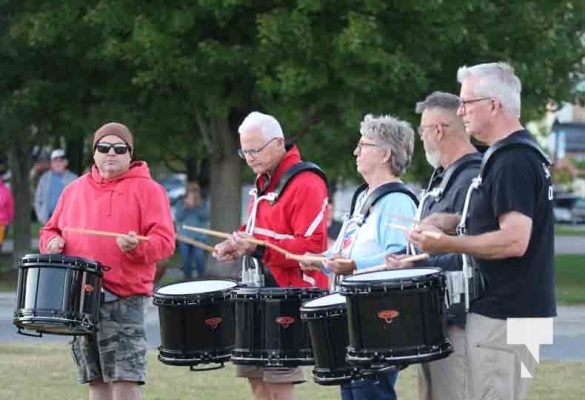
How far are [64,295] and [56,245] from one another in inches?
16.0

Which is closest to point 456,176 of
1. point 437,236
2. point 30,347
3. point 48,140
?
point 437,236

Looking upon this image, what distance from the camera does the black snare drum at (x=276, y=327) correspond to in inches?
315

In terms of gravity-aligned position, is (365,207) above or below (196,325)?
above

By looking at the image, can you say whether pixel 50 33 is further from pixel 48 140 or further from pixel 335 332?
pixel 335 332

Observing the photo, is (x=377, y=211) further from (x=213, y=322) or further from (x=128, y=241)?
(x=128, y=241)

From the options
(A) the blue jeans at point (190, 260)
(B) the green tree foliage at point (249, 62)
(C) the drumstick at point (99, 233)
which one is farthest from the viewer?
(A) the blue jeans at point (190, 260)

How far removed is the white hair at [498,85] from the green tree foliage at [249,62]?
→ 13907 millimetres

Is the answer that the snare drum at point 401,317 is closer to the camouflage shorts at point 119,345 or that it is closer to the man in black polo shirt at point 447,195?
the man in black polo shirt at point 447,195

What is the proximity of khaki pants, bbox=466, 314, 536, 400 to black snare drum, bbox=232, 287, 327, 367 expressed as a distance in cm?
170

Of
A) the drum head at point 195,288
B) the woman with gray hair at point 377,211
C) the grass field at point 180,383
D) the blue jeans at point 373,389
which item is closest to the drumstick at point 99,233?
the drum head at point 195,288

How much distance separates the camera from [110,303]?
8469mm

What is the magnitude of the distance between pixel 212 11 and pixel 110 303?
529 inches

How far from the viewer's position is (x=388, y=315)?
6.63m

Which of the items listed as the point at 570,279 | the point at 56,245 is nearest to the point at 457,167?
the point at 56,245
